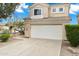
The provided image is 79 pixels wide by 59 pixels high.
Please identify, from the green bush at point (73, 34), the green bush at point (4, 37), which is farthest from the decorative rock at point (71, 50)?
the green bush at point (4, 37)

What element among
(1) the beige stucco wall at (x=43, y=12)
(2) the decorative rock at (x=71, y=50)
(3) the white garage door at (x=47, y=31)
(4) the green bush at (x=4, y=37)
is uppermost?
(1) the beige stucco wall at (x=43, y=12)

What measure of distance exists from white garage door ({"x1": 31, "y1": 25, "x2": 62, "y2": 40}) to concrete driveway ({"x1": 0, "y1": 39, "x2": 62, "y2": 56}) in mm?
77

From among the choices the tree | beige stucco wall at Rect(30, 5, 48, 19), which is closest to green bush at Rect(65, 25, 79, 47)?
beige stucco wall at Rect(30, 5, 48, 19)

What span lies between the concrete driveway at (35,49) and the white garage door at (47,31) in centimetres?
8

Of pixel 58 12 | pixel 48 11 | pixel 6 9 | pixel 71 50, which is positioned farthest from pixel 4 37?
pixel 71 50

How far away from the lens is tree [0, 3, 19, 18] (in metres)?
2.74

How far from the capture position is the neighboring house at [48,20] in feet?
8.93

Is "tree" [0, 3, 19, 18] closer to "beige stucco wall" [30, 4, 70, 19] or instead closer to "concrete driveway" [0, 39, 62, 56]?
"beige stucco wall" [30, 4, 70, 19]

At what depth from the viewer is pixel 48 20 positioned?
276 centimetres

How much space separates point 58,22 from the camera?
2725 millimetres

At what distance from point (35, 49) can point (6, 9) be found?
2.48 ft

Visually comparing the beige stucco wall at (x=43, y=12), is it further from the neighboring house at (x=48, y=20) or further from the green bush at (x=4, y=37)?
the green bush at (x=4, y=37)

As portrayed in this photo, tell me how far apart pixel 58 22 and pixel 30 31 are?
0.46 meters

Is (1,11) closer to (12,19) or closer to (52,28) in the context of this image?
(12,19)
